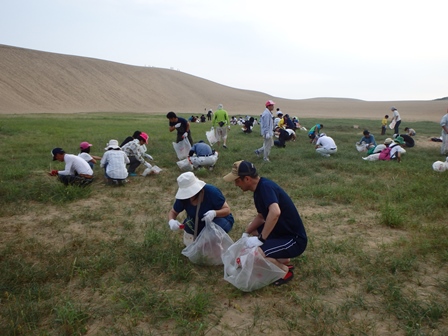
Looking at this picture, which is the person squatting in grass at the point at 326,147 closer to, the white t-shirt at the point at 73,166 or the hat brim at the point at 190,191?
the white t-shirt at the point at 73,166

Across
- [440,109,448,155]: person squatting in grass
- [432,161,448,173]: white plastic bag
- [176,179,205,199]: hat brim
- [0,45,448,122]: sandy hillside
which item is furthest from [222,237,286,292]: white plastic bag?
[0,45,448,122]: sandy hillside

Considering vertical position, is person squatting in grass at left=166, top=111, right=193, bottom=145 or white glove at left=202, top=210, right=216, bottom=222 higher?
person squatting in grass at left=166, top=111, right=193, bottom=145

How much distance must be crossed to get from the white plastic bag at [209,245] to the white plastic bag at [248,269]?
11.1 inches

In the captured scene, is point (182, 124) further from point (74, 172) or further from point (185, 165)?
point (74, 172)

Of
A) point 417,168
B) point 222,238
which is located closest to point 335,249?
point 222,238

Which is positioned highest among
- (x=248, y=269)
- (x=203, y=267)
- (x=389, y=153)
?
(x=389, y=153)

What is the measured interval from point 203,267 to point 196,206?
646 millimetres

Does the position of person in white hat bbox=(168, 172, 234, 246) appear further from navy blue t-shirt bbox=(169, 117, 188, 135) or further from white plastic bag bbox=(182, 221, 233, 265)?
navy blue t-shirt bbox=(169, 117, 188, 135)

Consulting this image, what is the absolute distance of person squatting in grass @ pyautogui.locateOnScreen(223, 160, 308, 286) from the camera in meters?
3.00

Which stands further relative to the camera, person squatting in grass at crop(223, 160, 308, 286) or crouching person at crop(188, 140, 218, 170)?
crouching person at crop(188, 140, 218, 170)

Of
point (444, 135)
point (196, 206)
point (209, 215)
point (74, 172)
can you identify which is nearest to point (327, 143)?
point (444, 135)

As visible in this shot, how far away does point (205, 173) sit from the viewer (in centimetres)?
750

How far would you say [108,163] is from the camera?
262 inches

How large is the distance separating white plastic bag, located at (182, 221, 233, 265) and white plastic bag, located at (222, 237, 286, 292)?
0.93ft
